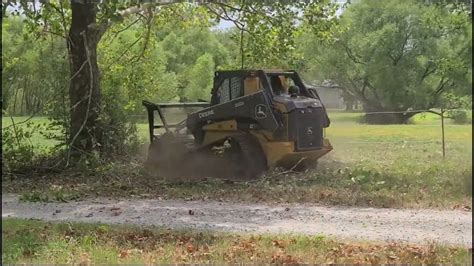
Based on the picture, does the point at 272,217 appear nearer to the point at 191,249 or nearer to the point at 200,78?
the point at 191,249

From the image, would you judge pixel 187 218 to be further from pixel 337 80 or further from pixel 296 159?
pixel 337 80

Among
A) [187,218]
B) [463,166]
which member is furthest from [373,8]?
[187,218]

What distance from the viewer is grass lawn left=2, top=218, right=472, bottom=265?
7.15 metres

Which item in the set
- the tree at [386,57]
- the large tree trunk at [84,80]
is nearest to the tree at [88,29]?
the large tree trunk at [84,80]

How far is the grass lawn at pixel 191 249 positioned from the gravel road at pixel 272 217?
726mm

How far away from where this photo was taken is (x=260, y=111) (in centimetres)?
1405

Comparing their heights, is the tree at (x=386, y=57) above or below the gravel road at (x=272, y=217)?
above

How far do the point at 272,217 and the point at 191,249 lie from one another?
2761 mm

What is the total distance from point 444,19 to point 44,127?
35.7ft

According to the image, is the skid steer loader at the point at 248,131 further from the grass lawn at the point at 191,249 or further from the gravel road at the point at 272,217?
the grass lawn at the point at 191,249

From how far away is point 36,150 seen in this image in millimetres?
16750

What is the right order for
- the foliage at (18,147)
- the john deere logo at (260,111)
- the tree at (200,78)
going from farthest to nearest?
the tree at (200,78), the foliage at (18,147), the john deere logo at (260,111)

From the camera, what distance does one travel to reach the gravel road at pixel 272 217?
8977 millimetres

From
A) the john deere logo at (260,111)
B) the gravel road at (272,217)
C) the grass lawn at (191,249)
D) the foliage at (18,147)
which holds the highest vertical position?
the john deere logo at (260,111)
